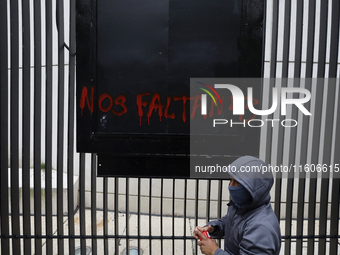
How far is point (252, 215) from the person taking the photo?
6.00 ft

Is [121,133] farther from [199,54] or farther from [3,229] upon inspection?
[3,229]

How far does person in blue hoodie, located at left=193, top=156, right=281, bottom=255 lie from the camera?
1.72m

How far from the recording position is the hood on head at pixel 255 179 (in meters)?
1.75

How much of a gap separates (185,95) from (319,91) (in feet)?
4.82

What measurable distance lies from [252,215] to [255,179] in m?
0.27

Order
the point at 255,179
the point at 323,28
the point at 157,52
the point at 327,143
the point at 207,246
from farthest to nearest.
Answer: the point at 327,143 < the point at 323,28 < the point at 157,52 < the point at 207,246 < the point at 255,179

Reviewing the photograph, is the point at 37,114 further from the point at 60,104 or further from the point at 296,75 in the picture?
the point at 296,75

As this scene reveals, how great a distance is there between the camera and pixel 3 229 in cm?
300

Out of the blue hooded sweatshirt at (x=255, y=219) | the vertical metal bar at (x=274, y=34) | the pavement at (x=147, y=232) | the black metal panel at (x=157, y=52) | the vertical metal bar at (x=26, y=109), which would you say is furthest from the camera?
the pavement at (x=147, y=232)

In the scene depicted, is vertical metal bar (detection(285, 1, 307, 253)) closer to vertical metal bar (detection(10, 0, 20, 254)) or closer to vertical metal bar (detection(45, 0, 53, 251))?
vertical metal bar (detection(45, 0, 53, 251))

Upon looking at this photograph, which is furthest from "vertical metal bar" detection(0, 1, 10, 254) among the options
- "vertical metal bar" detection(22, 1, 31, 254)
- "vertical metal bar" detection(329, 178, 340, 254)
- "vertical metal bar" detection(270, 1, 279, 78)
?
"vertical metal bar" detection(329, 178, 340, 254)

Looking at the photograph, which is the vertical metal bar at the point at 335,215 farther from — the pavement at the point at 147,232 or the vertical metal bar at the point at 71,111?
the vertical metal bar at the point at 71,111

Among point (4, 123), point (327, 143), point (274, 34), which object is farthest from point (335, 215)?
point (4, 123)

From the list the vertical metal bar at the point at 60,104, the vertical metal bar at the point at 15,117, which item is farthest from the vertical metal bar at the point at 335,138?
the vertical metal bar at the point at 15,117
